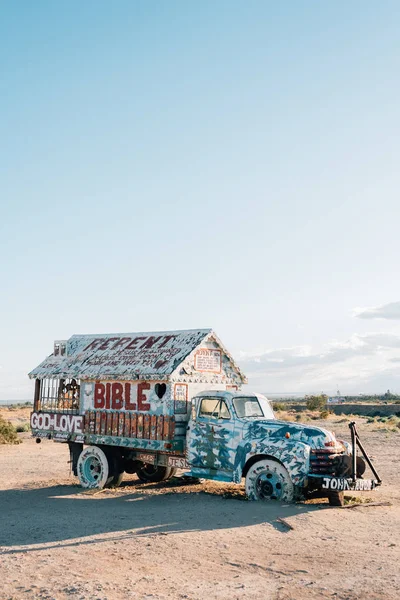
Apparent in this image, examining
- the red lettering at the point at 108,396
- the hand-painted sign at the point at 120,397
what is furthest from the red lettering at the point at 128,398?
the red lettering at the point at 108,396

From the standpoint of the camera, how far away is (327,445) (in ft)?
41.0

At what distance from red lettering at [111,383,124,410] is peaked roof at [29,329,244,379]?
308 millimetres

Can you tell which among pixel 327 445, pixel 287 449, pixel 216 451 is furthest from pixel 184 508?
pixel 327 445

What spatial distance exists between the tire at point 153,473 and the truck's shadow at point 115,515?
6.50ft

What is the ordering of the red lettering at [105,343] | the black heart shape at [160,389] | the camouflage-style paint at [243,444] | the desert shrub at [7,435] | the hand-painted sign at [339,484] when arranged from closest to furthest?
the hand-painted sign at [339,484] < the camouflage-style paint at [243,444] < the black heart shape at [160,389] < the red lettering at [105,343] < the desert shrub at [7,435]

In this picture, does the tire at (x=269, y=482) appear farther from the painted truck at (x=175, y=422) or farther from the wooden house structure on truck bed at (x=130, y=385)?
the wooden house structure on truck bed at (x=130, y=385)

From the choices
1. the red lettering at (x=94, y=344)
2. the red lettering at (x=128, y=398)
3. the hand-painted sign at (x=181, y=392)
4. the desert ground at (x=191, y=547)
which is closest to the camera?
the desert ground at (x=191, y=547)

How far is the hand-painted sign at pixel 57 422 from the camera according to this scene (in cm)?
1625

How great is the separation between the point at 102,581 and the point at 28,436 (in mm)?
27021

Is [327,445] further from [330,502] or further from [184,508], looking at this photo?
[184,508]

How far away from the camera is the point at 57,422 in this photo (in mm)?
16719

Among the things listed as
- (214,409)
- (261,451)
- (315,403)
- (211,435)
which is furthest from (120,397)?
(315,403)

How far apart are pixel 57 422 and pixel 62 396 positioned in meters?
0.78

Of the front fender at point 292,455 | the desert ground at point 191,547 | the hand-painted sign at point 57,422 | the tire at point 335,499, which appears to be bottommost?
the desert ground at point 191,547
